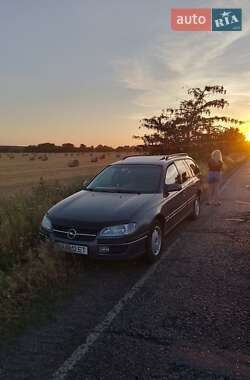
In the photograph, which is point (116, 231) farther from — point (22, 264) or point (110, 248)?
point (22, 264)

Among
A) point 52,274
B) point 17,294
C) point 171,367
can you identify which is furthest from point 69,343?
point 52,274

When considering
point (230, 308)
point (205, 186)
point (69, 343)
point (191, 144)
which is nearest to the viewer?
point (69, 343)

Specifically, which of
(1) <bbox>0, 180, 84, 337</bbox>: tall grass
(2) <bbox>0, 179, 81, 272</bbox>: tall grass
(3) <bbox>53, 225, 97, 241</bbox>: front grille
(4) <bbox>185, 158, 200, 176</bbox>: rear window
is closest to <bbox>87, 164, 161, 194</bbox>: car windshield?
(2) <bbox>0, 179, 81, 272</bbox>: tall grass

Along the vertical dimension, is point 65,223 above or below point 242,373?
above

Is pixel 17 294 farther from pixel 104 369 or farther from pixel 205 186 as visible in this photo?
pixel 205 186

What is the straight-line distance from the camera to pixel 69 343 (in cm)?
394

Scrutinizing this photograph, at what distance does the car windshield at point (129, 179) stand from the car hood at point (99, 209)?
32cm

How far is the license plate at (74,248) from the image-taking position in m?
5.83

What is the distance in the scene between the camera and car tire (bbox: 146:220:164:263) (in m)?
6.28

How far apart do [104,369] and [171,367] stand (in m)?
0.57

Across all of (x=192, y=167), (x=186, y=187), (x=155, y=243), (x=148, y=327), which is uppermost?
(x=192, y=167)

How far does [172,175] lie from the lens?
8062 mm

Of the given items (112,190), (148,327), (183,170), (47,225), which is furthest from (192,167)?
(148,327)

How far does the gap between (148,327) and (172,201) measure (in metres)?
3.55
